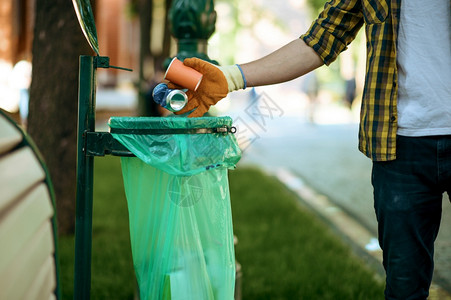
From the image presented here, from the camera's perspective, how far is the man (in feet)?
5.67

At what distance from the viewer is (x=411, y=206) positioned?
1.75m

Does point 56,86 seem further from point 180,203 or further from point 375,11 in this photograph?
point 375,11

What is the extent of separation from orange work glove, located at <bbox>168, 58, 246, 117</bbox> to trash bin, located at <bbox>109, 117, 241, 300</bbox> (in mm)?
86

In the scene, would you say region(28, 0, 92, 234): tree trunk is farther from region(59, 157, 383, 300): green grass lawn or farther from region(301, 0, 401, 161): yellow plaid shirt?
region(301, 0, 401, 161): yellow plaid shirt

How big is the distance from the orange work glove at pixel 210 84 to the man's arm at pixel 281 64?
1.7 inches

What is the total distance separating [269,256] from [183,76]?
2.27 metres

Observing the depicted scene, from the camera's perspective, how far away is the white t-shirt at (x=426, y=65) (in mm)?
1726

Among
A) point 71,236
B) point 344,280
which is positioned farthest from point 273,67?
point 71,236

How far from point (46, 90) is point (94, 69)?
7.02 ft

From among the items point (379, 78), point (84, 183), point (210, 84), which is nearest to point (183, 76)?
point (210, 84)

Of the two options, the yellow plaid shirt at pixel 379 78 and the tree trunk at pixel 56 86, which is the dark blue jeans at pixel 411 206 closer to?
the yellow plaid shirt at pixel 379 78

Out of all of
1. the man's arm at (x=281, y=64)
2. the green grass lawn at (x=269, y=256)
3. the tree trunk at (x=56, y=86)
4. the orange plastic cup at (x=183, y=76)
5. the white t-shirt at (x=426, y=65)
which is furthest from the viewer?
the tree trunk at (x=56, y=86)

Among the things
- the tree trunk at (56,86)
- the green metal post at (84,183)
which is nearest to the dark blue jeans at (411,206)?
the green metal post at (84,183)

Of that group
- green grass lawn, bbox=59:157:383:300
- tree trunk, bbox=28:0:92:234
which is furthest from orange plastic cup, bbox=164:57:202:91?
tree trunk, bbox=28:0:92:234
